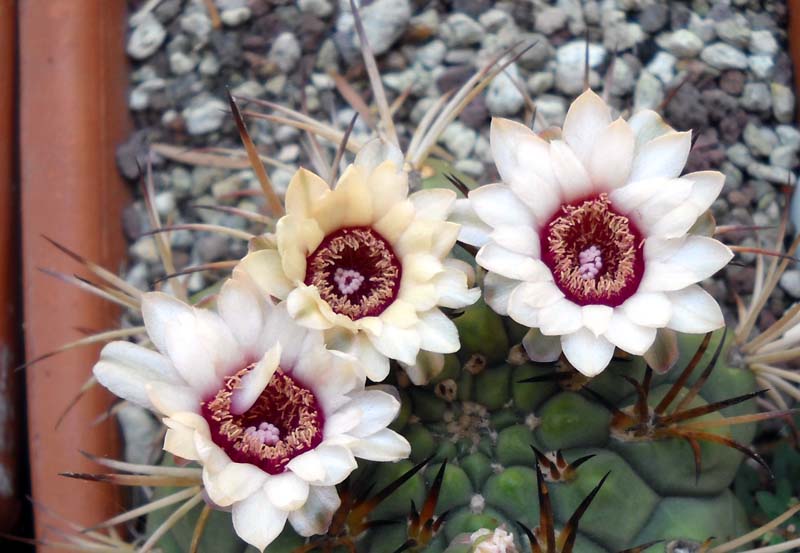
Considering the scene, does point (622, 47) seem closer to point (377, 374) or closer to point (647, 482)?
point (647, 482)

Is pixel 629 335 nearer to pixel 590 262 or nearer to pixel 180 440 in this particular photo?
pixel 590 262

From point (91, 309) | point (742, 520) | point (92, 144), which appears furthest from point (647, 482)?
point (92, 144)

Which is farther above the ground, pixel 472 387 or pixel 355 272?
pixel 355 272

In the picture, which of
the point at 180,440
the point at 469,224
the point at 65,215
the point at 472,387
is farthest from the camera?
the point at 65,215

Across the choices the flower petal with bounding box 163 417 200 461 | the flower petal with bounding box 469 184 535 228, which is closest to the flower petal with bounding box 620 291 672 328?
the flower petal with bounding box 469 184 535 228

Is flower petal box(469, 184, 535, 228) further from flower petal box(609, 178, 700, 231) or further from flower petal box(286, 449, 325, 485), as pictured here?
flower petal box(286, 449, 325, 485)

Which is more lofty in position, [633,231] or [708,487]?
[633,231]

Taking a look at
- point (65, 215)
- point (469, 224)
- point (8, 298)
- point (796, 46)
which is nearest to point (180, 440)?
point (469, 224)
